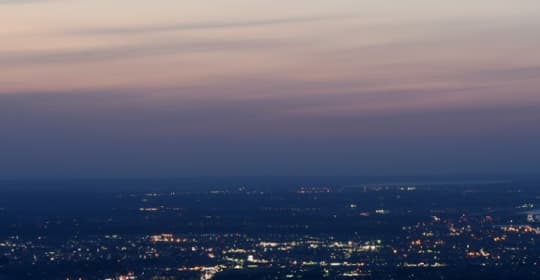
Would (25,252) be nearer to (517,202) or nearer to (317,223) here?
(317,223)

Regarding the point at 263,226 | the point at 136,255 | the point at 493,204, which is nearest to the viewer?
the point at 136,255

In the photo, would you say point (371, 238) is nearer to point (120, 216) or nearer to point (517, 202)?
point (120, 216)

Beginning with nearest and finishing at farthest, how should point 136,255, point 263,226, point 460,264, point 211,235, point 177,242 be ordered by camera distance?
point 460,264 → point 136,255 → point 177,242 → point 211,235 → point 263,226

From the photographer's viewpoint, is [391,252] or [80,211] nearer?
[391,252]

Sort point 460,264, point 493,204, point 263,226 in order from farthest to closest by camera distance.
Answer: point 493,204 → point 263,226 → point 460,264

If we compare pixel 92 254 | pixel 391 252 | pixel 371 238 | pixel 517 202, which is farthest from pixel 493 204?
pixel 92 254

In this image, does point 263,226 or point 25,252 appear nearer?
point 25,252

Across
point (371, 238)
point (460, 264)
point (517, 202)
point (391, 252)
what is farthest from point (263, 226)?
point (517, 202)

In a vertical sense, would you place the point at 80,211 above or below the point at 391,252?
above

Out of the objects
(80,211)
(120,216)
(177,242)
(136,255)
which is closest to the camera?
(136,255)
